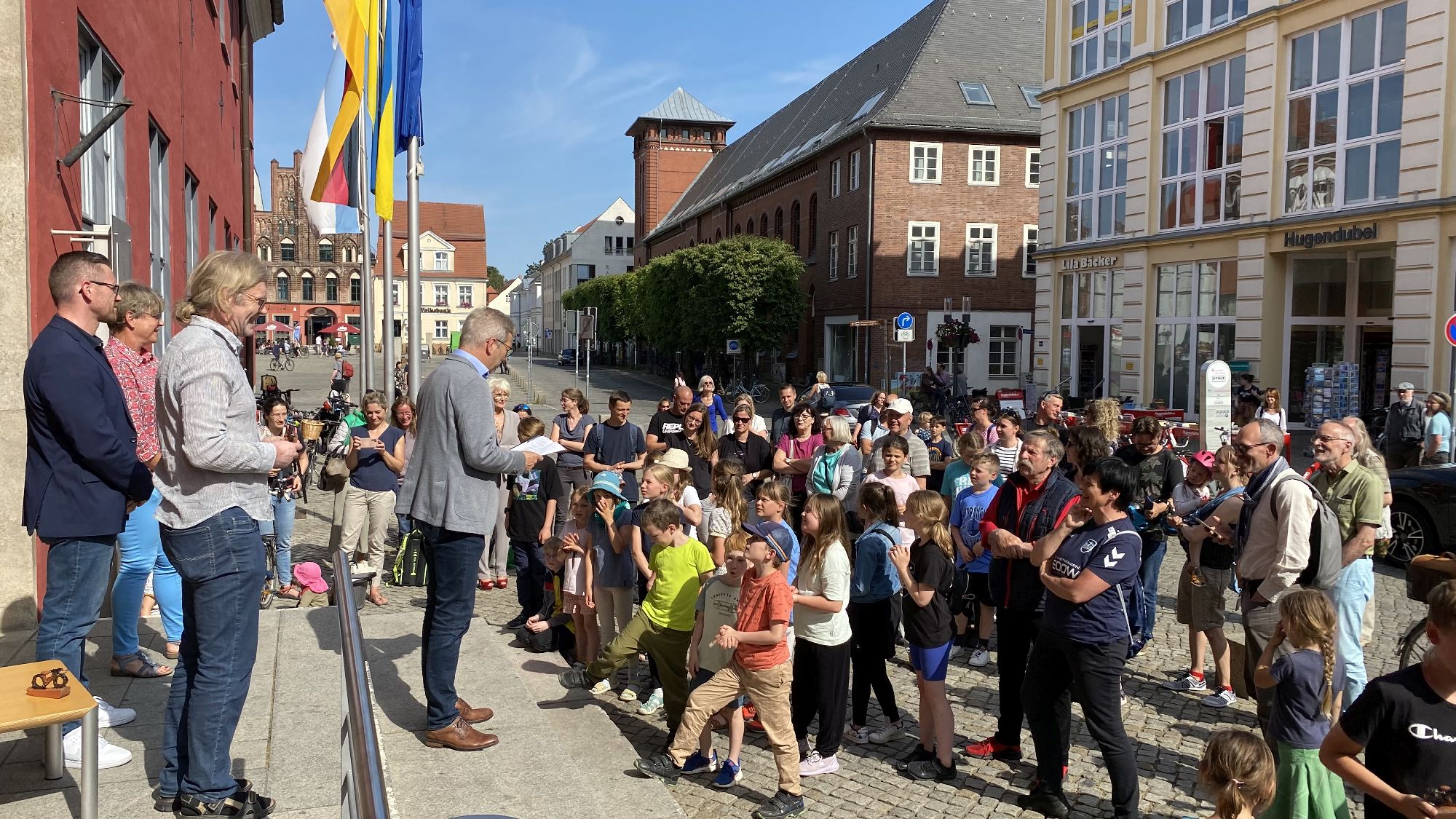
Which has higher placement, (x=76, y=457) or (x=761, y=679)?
(x=76, y=457)

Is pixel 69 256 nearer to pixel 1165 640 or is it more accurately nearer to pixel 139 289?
pixel 139 289

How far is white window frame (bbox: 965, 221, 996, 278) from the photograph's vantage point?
4394 cm

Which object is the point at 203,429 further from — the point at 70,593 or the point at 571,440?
the point at 571,440

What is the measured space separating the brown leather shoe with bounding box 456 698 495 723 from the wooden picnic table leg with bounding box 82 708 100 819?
188cm

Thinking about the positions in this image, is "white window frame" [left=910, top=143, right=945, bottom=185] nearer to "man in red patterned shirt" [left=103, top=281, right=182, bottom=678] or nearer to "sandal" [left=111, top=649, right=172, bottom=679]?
"man in red patterned shirt" [left=103, top=281, right=182, bottom=678]

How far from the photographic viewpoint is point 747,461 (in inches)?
404

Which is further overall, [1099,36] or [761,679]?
[1099,36]

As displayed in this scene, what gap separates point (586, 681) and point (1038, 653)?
315 cm

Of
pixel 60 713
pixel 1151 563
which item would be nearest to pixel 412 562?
pixel 1151 563

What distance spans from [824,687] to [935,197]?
39925mm

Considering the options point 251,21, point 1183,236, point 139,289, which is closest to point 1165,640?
point 139,289

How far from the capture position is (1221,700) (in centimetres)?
694

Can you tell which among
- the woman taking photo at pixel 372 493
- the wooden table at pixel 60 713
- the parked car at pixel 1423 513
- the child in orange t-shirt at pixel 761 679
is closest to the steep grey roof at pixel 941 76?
the parked car at pixel 1423 513

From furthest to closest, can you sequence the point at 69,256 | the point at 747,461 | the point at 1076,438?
1. the point at 747,461
2. the point at 1076,438
3. the point at 69,256
